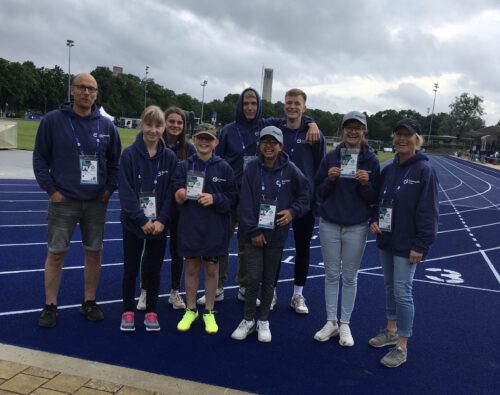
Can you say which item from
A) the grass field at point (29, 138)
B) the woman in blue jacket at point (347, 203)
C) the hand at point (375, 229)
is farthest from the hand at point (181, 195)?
the grass field at point (29, 138)

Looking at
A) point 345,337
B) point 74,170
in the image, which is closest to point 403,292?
point 345,337

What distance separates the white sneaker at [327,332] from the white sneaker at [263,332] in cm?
45

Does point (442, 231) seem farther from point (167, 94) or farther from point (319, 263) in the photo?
point (167, 94)

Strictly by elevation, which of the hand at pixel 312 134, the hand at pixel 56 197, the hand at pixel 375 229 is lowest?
the hand at pixel 375 229

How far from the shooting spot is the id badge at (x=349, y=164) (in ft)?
12.3

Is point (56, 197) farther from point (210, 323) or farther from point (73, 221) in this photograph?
point (210, 323)

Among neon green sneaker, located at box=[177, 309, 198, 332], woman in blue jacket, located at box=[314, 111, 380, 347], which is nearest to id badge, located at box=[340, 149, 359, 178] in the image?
woman in blue jacket, located at box=[314, 111, 380, 347]

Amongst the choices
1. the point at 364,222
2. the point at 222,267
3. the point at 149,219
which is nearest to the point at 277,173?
the point at 364,222

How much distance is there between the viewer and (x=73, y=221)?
3910 millimetres

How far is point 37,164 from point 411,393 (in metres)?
3.59

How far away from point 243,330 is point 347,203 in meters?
1.50

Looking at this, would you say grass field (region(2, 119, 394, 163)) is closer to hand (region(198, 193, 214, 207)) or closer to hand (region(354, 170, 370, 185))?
hand (region(198, 193, 214, 207))

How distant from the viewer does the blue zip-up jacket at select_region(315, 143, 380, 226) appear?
381 centimetres

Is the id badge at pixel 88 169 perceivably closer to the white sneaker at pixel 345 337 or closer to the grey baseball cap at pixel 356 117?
the grey baseball cap at pixel 356 117
